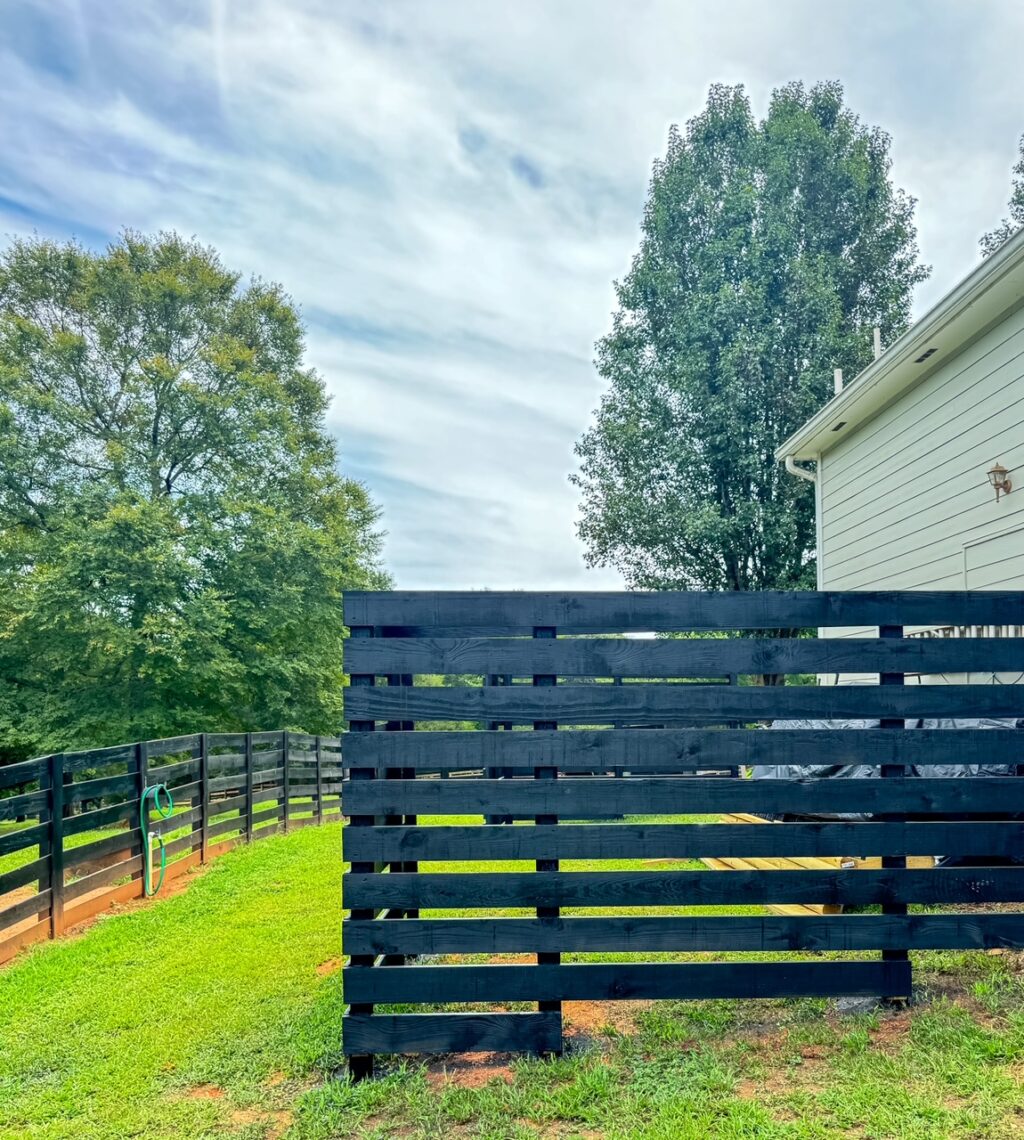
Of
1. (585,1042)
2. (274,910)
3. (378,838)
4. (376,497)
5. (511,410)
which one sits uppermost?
(511,410)

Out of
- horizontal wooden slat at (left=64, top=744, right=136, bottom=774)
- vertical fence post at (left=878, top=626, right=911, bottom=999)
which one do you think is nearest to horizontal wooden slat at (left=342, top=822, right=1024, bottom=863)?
vertical fence post at (left=878, top=626, right=911, bottom=999)

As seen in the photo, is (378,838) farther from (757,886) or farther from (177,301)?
(177,301)

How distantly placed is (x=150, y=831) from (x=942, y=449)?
6.87 metres

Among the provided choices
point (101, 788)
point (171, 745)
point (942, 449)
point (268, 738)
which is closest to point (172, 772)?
point (171, 745)

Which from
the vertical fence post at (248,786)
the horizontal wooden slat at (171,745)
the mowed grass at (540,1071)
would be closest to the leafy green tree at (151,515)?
the vertical fence post at (248,786)

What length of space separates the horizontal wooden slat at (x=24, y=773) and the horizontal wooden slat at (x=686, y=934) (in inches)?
119

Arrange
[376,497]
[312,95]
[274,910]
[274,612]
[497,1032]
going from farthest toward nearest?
[376,497]
[274,612]
[312,95]
[274,910]
[497,1032]

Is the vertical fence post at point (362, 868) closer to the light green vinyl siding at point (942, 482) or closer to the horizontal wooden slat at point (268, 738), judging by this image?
the light green vinyl siding at point (942, 482)

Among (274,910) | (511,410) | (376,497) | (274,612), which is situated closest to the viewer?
(274,910)

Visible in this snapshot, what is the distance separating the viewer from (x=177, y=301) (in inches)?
595

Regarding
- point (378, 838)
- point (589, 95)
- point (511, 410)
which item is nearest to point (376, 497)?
point (511, 410)

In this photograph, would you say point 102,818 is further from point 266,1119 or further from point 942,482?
point 942,482

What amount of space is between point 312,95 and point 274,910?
7906 millimetres

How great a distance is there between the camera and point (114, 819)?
17.1 feet
